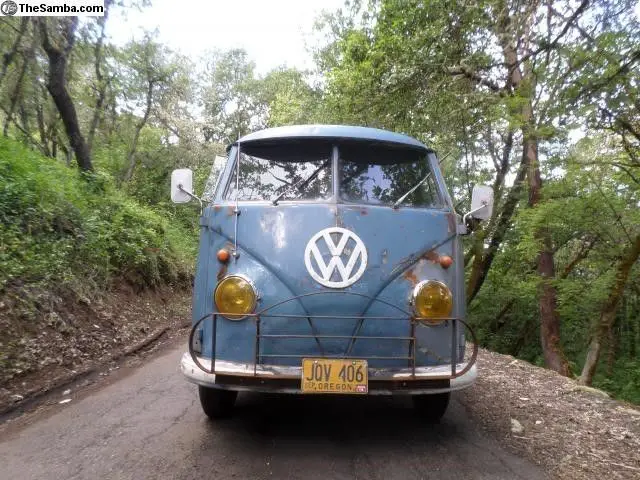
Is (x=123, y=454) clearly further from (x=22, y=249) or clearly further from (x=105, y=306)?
(x=105, y=306)

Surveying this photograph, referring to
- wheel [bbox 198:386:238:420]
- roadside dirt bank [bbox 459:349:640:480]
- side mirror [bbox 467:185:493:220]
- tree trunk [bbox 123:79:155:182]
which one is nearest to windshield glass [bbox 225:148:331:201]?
side mirror [bbox 467:185:493:220]

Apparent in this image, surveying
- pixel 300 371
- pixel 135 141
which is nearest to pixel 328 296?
pixel 300 371

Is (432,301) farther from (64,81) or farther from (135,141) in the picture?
(135,141)

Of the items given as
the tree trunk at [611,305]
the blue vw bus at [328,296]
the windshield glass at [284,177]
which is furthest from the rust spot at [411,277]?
the tree trunk at [611,305]

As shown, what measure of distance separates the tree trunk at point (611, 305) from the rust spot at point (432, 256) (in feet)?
15.4

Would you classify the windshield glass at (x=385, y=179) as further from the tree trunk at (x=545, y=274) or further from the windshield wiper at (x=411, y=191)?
the tree trunk at (x=545, y=274)

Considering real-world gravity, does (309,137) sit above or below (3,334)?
above

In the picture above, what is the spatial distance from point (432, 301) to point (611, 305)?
5.21 metres

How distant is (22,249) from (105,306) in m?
1.59

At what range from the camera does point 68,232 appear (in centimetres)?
677

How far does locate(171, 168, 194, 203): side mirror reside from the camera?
12.7 ft

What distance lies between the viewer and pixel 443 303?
311cm

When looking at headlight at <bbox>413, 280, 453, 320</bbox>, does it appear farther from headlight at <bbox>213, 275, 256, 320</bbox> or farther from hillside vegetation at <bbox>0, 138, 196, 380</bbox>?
hillside vegetation at <bbox>0, 138, 196, 380</bbox>

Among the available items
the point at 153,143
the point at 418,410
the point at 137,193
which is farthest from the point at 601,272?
the point at 153,143
